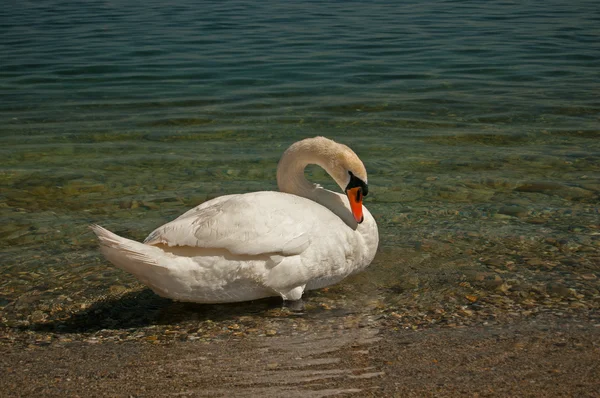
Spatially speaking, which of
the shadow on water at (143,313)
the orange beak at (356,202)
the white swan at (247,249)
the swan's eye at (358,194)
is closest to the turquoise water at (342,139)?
the shadow on water at (143,313)

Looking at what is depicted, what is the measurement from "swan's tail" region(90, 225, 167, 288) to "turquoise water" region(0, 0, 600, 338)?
554 mm

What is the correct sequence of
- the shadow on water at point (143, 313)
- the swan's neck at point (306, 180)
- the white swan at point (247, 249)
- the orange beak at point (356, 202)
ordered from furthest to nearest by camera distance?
the swan's neck at point (306, 180), the orange beak at point (356, 202), the shadow on water at point (143, 313), the white swan at point (247, 249)

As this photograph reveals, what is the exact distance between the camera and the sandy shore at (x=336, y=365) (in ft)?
12.8

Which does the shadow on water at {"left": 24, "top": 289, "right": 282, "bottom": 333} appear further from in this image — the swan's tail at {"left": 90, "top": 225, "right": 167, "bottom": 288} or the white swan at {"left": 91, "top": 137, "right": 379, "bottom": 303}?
the swan's tail at {"left": 90, "top": 225, "right": 167, "bottom": 288}

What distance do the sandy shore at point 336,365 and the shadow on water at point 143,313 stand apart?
1.14 ft

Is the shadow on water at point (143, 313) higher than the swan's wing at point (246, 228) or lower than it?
lower

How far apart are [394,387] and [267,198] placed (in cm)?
193

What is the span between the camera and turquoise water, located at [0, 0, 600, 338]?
19.5 ft

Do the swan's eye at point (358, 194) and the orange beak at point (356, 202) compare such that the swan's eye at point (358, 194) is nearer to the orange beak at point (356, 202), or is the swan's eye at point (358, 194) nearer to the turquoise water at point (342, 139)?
the orange beak at point (356, 202)

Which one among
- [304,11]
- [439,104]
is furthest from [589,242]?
[304,11]

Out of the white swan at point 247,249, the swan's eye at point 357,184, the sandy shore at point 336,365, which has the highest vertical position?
the swan's eye at point 357,184

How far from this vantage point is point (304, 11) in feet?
74.3

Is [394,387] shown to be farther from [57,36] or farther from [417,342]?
[57,36]

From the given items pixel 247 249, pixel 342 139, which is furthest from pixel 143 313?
pixel 342 139
